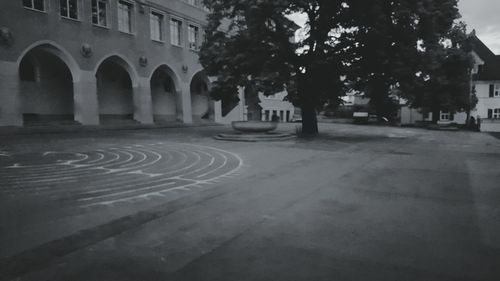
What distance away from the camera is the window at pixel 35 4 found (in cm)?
1881

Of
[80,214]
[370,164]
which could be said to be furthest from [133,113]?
[80,214]

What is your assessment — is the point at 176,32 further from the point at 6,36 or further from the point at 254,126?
the point at 254,126

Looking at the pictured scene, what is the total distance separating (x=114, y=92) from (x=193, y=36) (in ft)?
29.4

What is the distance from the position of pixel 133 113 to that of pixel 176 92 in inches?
184

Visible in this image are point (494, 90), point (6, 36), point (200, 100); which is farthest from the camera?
point (494, 90)

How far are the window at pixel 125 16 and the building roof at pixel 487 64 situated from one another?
40.4m

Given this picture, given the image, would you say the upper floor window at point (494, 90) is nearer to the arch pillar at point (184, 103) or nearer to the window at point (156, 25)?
the arch pillar at point (184, 103)

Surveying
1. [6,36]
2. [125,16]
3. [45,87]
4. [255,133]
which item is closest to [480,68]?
[255,133]

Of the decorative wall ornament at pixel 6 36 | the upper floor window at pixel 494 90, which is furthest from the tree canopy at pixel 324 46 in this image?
the upper floor window at pixel 494 90

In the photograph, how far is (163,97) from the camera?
104ft

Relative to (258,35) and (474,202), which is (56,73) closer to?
(258,35)

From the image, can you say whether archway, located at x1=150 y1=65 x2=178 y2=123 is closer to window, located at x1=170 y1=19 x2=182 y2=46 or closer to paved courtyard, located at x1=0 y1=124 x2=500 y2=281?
window, located at x1=170 y1=19 x2=182 y2=46

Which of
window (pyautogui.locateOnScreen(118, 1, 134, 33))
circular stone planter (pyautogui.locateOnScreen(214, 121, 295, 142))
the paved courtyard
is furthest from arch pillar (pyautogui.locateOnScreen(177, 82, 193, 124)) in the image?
the paved courtyard

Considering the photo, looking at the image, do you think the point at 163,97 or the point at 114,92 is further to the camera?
the point at 163,97
